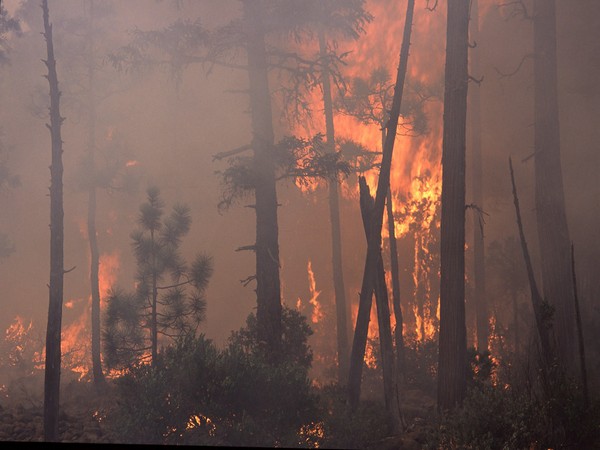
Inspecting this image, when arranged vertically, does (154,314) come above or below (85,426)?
above

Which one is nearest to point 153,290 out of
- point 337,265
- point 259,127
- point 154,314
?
point 154,314

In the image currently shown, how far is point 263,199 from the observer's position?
12.9m

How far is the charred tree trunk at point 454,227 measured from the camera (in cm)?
908

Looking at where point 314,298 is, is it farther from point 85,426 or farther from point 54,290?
point 85,426

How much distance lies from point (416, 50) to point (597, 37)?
11910mm

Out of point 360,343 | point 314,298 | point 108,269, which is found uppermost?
point 108,269

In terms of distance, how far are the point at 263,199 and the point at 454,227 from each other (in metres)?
5.01

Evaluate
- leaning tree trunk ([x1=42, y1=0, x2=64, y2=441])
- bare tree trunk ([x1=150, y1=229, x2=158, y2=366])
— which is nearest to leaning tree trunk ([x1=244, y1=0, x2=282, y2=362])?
bare tree trunk ([x1=150, y1=229, x2=158, y2=366])

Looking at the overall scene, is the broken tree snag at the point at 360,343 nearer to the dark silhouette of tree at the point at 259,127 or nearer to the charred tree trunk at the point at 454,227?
the charred tree trunk at the point at 454,227

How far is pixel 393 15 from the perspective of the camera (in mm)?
34969

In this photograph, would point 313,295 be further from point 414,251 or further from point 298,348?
point 298,348

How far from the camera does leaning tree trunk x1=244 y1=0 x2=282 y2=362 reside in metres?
12.4

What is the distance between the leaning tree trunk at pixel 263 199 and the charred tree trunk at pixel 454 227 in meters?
4.24

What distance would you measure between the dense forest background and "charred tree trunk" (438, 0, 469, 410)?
4.85 meters
